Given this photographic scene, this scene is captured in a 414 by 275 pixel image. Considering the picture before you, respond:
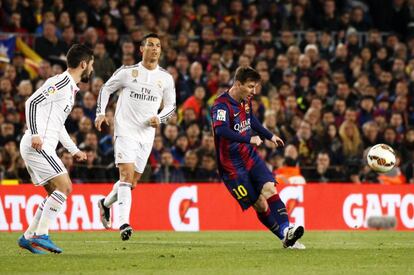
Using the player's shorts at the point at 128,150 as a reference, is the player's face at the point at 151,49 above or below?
above

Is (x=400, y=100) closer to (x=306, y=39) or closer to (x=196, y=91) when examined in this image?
(x=306, y=39)

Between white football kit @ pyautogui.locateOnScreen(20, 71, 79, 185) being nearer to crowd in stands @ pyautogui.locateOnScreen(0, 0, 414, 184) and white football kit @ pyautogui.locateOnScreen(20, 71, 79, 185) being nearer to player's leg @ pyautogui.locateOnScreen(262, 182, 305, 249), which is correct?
player's leg @ pyautogui.locateOnScreen(262, 182, 305, 249)

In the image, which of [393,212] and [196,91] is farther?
[196,91]

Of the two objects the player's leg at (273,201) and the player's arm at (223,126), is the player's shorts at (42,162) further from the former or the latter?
the player's leg at (273,201)

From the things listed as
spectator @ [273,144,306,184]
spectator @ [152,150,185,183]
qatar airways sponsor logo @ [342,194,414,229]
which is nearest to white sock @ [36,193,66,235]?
spectator @ [152,150,185,183]

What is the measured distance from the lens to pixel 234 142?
1356 cm

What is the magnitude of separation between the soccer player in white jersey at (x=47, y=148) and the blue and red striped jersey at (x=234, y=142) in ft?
6.34

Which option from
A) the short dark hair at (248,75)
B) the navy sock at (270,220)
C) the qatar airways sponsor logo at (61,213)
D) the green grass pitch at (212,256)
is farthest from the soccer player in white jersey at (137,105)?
the qatar airways sponsor logo at (61,213)

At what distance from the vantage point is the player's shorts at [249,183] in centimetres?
1339

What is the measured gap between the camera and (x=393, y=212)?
20234 mm

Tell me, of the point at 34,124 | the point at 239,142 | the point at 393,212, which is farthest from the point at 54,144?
the point at 393,212

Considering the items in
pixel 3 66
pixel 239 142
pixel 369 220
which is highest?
pixel 3 66

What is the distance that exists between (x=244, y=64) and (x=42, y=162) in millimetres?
11307

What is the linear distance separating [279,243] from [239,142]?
7.39 feet
